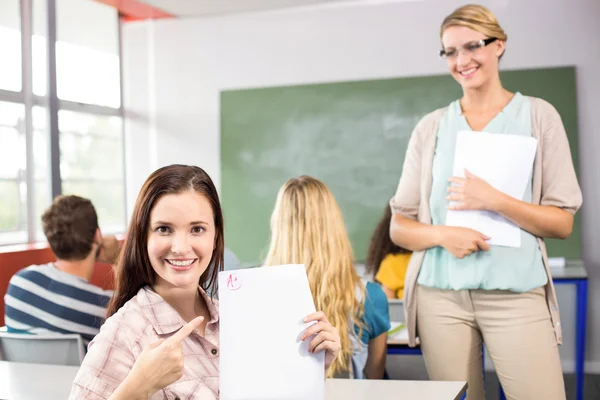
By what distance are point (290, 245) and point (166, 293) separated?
2.48 ft

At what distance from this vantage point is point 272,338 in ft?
4.10

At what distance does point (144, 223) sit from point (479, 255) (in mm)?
946

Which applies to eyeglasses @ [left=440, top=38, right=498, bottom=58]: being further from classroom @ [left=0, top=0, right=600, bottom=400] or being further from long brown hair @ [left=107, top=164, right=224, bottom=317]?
classroom @ [left=0, top=0, right=600, bottom=400]

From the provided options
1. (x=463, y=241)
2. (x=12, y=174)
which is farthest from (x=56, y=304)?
(x=12, y=174)

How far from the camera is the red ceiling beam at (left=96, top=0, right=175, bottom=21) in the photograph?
5895mm

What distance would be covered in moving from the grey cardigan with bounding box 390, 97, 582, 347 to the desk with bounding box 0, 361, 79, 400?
97 cm

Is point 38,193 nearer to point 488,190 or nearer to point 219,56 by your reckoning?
point 219,56

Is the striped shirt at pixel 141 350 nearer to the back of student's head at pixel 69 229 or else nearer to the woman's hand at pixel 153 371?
the woman's hand at pixel 153 371

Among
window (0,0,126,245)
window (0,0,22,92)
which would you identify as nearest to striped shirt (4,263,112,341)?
window (0,0,126,245)

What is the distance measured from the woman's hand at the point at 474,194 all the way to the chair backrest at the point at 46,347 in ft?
4.41

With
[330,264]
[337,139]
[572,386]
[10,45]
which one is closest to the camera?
[330,264]

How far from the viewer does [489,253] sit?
1.85 metres

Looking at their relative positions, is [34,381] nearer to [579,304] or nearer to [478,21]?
[478,21]

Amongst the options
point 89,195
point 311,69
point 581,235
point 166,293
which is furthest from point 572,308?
point 166,293
